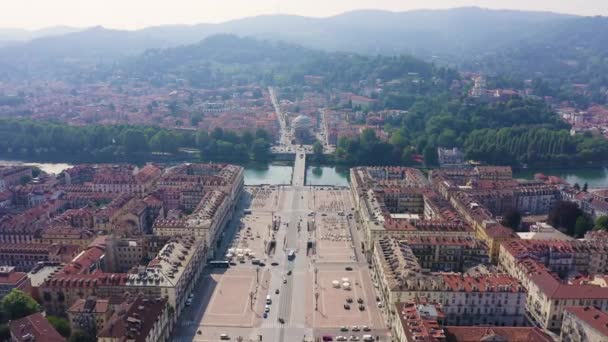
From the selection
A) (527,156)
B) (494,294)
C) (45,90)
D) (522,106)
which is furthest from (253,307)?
(45,90)

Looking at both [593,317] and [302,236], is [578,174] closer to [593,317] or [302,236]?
[302,236]

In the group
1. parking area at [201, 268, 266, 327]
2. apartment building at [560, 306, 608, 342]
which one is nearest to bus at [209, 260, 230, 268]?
parking area at [201, 268, 266, 327]

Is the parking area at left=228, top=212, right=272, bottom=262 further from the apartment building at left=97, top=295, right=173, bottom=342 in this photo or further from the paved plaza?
the apartment building at left=97, top=295, right=173, bottom=342

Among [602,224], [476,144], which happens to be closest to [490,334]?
[602,224]

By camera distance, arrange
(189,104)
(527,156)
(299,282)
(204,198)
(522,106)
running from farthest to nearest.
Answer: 1. (189,104)
2. (522,106)
3. (527,156)
4. (204,198)
5. (299,282)

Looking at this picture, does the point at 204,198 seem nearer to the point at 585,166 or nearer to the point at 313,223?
the point at 313,223

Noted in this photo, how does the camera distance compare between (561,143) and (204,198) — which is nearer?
(204,198)
